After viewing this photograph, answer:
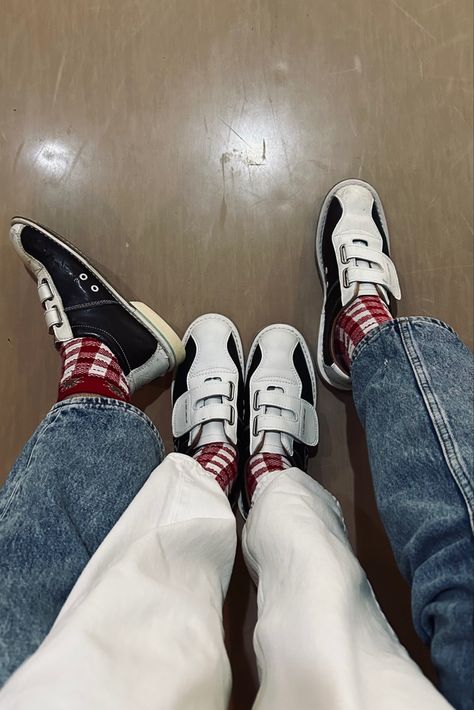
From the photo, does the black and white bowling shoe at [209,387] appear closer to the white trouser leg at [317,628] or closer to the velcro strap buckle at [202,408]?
the velcro strap buckle at [202,408]

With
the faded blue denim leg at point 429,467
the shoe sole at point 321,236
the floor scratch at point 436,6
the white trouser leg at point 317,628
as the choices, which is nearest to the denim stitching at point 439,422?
the faded blue denim leg at point 429,467

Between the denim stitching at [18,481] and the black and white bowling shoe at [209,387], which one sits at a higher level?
the black and white bowling shoe at [209,387]

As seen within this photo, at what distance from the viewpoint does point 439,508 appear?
1.57ft

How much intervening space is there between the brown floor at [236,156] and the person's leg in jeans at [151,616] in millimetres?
322

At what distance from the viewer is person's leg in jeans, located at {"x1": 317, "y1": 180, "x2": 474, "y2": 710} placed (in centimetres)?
44

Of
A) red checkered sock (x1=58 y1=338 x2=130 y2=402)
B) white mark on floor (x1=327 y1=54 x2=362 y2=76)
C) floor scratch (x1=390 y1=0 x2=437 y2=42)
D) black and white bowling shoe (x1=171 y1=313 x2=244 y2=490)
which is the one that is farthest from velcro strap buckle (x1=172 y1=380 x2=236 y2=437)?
floor scratch (x1=390 y1=0 x2=437 y2=42)

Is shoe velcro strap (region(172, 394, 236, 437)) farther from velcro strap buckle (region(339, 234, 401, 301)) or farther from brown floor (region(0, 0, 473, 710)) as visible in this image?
velcro strap buckle (region(339, 234, 401, 301))

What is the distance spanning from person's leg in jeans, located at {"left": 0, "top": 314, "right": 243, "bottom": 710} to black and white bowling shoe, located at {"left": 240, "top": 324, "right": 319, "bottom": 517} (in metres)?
0.21

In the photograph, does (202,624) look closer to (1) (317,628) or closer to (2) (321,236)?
(1) (317,628)

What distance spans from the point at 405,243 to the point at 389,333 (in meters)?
0.31

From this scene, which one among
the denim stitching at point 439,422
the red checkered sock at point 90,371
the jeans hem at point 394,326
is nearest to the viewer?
the denim stitching at point 439,422

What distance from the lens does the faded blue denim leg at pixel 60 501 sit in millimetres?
464

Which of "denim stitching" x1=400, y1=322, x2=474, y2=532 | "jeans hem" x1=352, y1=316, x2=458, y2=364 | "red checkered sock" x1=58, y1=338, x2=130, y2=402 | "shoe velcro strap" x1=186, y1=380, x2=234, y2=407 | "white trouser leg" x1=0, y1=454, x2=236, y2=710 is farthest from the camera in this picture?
"shoe velcro strap" x1=186, y1=380, x2=234, y2=407

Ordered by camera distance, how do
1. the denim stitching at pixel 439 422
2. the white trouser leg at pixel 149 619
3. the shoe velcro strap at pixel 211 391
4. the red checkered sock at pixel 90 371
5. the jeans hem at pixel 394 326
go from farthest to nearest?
the shoe velcro strap at pixel 211 391 → the red checkered sock at pixel 90 371 → the jeans hem at pixel 394 326 → the denim stitching at pixel 439 422 → the white trouser leg at pixel 149 619
